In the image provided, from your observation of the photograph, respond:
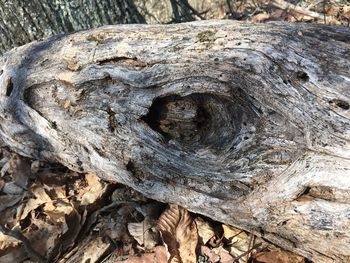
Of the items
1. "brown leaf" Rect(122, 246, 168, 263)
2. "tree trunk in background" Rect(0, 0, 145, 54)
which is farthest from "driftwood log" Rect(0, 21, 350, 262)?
"tree trunk in background" Rect(0, 0, 145, 54)

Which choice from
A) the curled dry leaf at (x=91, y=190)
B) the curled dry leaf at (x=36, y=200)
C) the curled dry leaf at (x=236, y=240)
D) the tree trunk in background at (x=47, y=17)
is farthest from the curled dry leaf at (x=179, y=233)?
the tree trunk in background at (x=47, y=17)

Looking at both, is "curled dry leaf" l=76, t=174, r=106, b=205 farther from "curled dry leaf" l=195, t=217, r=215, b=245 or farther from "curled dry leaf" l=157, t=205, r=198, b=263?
"curled dry leaf" l=195, t=217, r=215, b=245

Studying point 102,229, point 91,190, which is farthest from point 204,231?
point 91,190

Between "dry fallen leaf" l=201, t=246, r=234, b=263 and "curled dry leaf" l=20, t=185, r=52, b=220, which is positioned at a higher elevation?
"curled dry leaf" l=20, t=185, r=52, b=220

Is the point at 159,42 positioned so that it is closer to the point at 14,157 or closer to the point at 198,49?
the point at 198,49

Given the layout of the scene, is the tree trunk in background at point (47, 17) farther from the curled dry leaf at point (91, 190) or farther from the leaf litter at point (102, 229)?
the curled dry leaf at point (91, 190)
